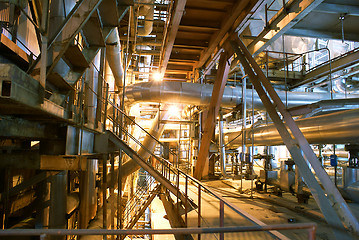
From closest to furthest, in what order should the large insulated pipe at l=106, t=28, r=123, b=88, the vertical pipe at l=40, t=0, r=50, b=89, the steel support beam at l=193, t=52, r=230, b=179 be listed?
the vertical pipe at l=40, t=0, r=50, b=89
the large insulated pipe at l=106, t=28, r=123, b=88
the steel support beam at l=193, t=52, r=230, b=179

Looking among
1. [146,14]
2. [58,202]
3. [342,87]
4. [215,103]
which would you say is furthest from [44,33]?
[342,87]

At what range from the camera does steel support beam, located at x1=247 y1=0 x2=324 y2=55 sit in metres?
4.10

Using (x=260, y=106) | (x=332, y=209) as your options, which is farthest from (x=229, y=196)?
(x=260, y=106)

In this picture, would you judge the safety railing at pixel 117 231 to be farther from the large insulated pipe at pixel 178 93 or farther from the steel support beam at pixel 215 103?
the large insulated pipe at pixel 178 93

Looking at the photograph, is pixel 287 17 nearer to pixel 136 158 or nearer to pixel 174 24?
pixel 174 24

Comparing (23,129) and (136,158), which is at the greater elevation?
(23,129)

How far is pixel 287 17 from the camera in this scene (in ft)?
15.3

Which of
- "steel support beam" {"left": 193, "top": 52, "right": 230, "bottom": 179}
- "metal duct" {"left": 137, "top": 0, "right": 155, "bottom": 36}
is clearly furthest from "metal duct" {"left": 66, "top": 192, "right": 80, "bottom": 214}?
"metal duct" {"left": 137, "top": 0, "right": 155, "bottom": 36}

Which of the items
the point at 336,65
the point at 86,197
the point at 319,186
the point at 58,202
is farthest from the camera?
the point at 336,65

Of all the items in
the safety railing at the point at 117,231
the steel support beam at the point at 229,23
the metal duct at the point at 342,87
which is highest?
the steel support beam at the point at 229,23

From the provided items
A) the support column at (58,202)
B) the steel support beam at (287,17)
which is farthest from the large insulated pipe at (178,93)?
the support column at (58,202)

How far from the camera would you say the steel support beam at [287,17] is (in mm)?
4102

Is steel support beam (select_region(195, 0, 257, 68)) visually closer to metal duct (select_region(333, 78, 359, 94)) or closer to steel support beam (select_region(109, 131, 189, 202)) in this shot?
steel support beam (select_region(109, 131, 189, 202))

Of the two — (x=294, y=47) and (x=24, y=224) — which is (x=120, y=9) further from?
(x=294, y=47)
